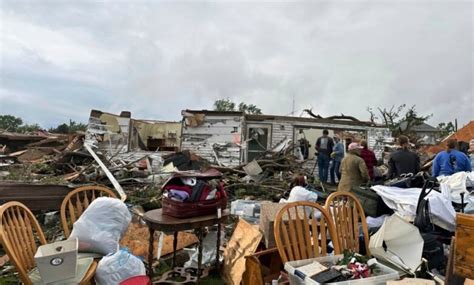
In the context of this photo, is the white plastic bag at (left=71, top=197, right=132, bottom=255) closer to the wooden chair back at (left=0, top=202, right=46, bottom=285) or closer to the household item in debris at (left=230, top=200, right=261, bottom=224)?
the wooden chair back at (left=0, top=202, right=46, bottom=285)

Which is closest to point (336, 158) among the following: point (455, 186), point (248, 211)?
point (248, 211)

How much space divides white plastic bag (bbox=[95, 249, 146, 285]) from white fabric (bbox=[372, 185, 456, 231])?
2.83m

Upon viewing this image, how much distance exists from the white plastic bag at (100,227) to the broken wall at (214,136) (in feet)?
31.5

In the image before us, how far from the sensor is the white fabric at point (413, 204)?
3.56 m

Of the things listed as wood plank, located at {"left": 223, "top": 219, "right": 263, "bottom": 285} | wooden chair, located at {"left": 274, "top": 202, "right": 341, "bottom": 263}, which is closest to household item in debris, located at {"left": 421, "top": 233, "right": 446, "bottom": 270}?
wooden chair, located at {"left": 274, "top": 202, "right": 341, "bottom": 263}

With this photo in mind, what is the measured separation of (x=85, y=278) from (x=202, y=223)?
1.16 m

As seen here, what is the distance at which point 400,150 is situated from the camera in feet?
20.2

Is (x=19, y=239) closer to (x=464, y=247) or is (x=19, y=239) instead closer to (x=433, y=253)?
(x=464, y=247)

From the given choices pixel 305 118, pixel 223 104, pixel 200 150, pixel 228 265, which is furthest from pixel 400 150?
pixel 223 104

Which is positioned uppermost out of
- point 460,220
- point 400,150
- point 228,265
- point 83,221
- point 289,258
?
point 400,150

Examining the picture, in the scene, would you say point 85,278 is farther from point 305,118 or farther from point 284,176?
point 305,118

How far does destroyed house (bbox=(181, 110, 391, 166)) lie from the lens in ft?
42.6

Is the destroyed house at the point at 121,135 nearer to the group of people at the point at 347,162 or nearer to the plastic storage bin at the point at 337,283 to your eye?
the group of people at the point at 347,162

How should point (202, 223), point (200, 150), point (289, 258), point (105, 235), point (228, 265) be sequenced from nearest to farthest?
point (289, 258) < point (105, 235) < point (202, 223) < point (228, 265) < point (200, 150)
